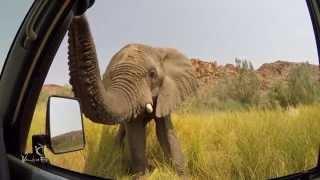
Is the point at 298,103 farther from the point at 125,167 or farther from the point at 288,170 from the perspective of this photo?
the point at 125,167

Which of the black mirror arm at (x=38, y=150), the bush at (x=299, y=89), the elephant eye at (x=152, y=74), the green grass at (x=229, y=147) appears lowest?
the green grass at (x=229, y=147)

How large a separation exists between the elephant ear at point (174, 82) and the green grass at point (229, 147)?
675mm

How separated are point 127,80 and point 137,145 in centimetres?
91

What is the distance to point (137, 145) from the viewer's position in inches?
238

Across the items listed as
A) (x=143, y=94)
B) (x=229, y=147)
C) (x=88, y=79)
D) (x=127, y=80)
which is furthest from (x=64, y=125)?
(x=229, y=147)

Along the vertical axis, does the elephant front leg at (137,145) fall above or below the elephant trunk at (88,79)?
below

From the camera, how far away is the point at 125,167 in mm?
6562

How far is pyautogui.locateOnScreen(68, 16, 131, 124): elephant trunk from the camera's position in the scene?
3.10 meters

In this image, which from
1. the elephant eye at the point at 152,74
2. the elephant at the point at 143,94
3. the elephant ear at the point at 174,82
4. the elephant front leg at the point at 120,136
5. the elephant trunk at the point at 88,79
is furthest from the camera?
the elephant front leg at the point at 120,136

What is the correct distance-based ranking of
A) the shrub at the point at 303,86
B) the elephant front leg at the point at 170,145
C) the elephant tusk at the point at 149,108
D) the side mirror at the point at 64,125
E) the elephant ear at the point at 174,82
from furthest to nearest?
the shrub at the point at 303,86, the elephant front leg at the point at 170,145, the elephant ear at the point at 174,82, the elephant tusk at the point at 149,108, the side mirror at the point at 64,125

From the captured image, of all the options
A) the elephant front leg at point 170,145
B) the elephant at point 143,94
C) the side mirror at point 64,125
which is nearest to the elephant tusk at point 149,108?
the elephant at point 143,94

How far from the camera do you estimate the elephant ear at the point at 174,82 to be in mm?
5746

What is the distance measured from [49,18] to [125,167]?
5.46 metres

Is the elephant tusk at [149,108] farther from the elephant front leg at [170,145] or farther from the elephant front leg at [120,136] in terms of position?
the elephant front leg at [120,136]
